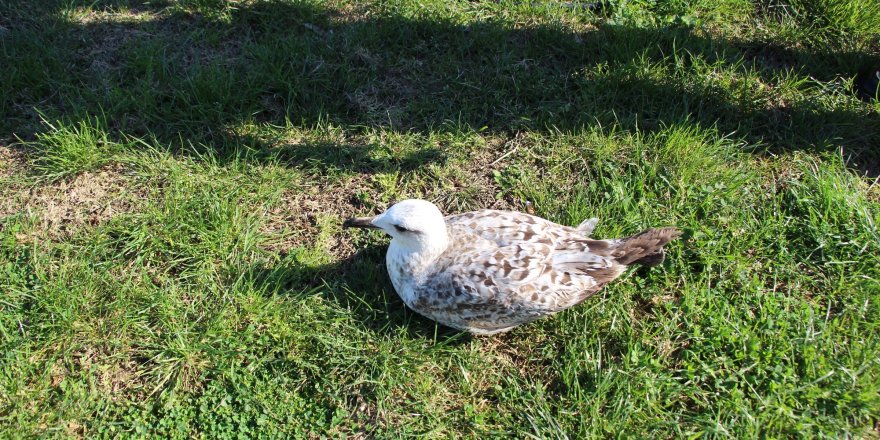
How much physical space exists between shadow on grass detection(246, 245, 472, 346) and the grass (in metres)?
0.02

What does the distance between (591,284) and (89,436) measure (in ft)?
8.93

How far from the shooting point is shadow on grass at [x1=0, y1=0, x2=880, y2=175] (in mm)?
4148

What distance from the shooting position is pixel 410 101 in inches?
172

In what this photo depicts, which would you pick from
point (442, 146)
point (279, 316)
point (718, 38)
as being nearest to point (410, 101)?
point (442, 146)

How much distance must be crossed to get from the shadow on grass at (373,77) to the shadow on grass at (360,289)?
78 centimetres

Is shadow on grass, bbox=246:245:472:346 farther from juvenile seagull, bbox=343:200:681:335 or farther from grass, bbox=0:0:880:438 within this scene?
juvenile seagull, bbox=343:200:681:335

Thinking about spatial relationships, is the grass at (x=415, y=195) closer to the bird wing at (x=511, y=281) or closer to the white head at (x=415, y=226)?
the bird wing at (x=511, y=281)

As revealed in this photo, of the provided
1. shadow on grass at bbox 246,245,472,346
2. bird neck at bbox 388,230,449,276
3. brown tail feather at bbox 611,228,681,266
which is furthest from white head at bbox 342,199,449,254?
brown tail feather at bbox 611,228,681,266

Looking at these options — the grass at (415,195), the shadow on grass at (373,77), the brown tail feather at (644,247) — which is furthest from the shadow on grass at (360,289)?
the brown tail feather at (644,247)

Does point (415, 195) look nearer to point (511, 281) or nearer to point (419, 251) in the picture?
point (419, 251)

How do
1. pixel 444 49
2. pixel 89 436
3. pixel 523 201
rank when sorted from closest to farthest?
pixel 89 436 → pixel 523 201 → pixel 444 49

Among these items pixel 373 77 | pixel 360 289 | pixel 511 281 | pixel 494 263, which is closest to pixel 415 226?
pixel 494 263

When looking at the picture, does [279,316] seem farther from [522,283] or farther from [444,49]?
[444,49]

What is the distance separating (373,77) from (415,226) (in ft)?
6.07
